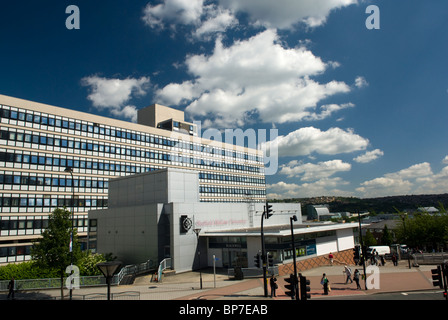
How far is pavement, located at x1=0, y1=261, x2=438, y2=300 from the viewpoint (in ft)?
73.9

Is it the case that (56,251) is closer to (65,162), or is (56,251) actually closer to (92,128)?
(65,162)

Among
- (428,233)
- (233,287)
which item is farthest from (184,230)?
(428,233)

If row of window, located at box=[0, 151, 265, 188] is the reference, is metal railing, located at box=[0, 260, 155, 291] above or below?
below

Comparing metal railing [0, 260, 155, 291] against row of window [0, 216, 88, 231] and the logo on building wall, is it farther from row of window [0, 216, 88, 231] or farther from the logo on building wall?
row of window [0, 216, 88, 231]

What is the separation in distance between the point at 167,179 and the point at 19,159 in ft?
88.9

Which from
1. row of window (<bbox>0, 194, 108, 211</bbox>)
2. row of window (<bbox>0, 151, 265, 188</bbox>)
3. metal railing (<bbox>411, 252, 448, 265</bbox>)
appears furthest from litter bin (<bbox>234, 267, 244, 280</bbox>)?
row of window (<bbox>0, 151, 265, 188</bbox>)

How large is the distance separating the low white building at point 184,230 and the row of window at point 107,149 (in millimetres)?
14728

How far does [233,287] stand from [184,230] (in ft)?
38.6

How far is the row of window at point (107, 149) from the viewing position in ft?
162

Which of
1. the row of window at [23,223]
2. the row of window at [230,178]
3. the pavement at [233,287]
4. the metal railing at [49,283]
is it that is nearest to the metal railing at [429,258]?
the pavement at [233,287]

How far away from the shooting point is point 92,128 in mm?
59000

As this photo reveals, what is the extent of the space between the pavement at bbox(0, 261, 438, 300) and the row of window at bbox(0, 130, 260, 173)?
28.9 metres
